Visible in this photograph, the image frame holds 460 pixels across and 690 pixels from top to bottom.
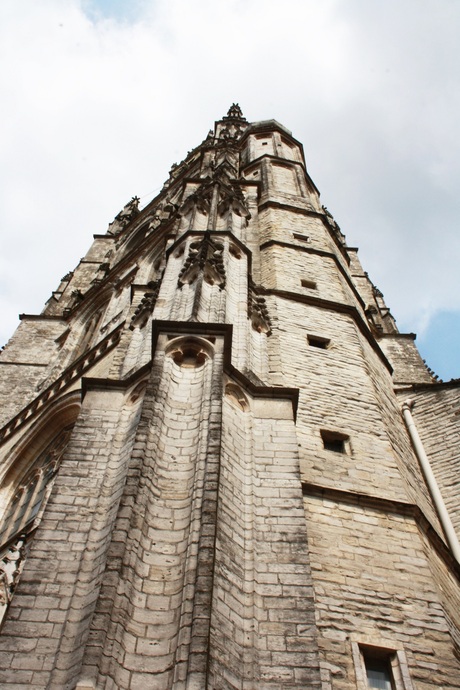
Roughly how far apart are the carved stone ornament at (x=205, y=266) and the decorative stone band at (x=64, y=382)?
9.07 ft

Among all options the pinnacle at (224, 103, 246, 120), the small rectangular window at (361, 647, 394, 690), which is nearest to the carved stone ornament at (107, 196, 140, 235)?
the pinnacle at (224, 103, 246, 120)

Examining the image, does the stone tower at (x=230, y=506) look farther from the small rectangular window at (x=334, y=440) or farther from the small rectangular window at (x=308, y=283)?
the small rectangular window at (x=308, y=283)

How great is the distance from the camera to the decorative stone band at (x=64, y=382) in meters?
11.9

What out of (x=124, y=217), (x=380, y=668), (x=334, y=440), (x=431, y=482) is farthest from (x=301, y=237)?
(x=124, y=217)

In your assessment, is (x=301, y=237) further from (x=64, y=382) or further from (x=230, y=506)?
(x=230, y=506)

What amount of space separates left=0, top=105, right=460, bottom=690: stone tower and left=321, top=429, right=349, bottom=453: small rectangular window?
0.10ft

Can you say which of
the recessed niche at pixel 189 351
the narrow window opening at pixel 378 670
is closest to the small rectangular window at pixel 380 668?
the narrow window opening at pixel 378 670

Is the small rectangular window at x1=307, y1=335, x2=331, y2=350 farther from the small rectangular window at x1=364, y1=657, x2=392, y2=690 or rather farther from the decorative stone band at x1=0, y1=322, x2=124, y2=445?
the small rectangular window at x1=364, y1=657, x2=392, y2=690

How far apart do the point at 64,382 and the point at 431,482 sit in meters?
6.60

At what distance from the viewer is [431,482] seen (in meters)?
9.07

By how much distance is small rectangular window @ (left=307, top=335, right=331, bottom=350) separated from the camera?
10.6 meters

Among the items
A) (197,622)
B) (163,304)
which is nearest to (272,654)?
(197,622)

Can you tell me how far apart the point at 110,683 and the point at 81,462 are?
7.24 ft

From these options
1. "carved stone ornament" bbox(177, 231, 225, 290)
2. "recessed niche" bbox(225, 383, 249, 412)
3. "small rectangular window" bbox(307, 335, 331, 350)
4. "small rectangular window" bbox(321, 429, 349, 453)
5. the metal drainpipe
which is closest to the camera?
"recessed niche" bbox(225, 383, 249, 412)
